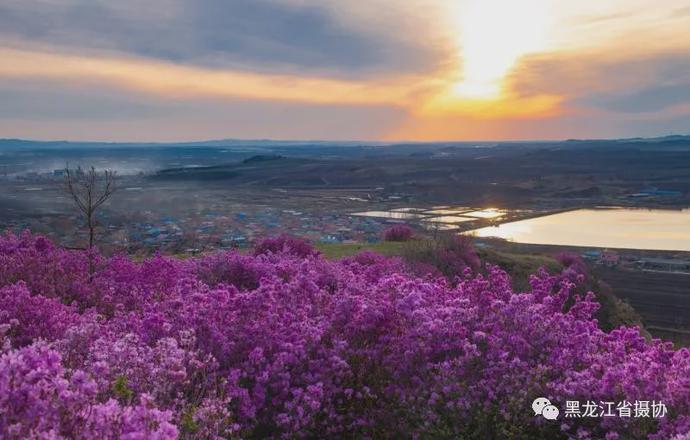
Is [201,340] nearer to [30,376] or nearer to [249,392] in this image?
[249,392]

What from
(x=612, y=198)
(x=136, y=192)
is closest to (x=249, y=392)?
(x=136, y=192)

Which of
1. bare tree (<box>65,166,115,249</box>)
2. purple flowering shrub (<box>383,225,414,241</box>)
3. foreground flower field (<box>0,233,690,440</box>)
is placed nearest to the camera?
foreground flower field (<box>0,233,690,440</box>)

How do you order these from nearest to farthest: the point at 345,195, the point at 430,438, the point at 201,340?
the point at 430,438 → the point at 201,340 → the point at 345,195

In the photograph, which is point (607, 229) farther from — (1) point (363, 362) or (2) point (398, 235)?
(1) point (363, 362)

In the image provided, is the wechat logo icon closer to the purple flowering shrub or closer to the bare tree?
the bare tree

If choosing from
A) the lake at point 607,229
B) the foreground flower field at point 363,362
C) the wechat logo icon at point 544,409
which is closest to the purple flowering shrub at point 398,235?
the foreground flower field at point 363,362

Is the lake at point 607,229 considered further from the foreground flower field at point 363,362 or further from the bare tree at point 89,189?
the foreground flower field at point 363,362

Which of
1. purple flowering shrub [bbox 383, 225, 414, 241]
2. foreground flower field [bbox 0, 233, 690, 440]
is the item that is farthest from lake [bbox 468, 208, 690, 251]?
foreground flower field [bbox 0, 233, 690, 440]
